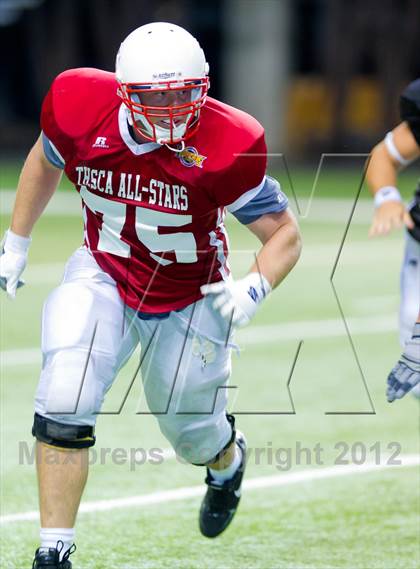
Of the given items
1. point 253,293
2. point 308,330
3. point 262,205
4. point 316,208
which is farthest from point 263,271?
point 316,208

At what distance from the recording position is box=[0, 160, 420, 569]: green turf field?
16.0 ft

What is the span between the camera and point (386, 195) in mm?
4828

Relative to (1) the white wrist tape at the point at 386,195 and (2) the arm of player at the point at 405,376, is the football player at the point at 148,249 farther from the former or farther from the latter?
(2) the arm of player at the point at 405,376

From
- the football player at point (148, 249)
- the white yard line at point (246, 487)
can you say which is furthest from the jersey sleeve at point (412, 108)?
the white yard line at point (246, 487)

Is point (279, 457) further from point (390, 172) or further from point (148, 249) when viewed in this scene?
point (148, 249)

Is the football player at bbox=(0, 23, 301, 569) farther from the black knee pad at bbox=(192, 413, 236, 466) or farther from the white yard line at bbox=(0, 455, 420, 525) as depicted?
the white yard line at bbox=(0, 455, 420, 525)

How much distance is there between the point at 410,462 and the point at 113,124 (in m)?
2.37

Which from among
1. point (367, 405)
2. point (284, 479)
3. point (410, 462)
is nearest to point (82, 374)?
point (284, 479)

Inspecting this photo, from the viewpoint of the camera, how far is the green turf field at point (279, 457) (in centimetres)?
487

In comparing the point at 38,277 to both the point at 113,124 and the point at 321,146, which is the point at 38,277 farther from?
the point at 321,146

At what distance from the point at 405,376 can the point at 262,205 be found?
856 mm

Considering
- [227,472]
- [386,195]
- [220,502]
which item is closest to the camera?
[386,195]

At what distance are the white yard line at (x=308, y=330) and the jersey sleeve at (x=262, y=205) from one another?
3.78 metres

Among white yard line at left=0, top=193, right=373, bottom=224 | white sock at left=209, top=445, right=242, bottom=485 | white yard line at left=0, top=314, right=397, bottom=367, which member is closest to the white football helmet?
white sock at left=209, top=445, right=242, bottom=485
